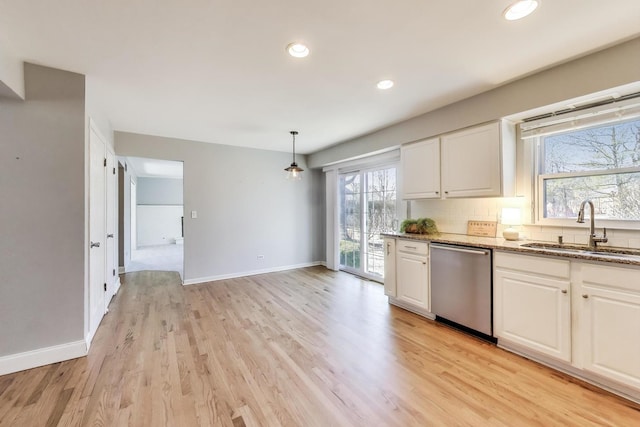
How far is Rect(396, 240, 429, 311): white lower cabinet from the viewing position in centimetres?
305

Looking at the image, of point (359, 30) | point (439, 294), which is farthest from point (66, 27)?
point (439, 294)

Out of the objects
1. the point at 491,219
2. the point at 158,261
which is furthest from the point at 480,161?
the point at 158,261

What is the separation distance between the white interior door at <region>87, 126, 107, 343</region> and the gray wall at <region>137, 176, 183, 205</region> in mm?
7263

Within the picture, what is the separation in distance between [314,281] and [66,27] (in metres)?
4.05

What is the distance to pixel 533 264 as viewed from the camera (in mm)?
2154

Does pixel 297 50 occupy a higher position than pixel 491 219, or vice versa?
pixel 297 50

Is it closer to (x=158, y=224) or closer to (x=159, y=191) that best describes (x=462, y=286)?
(x=158, y=224)

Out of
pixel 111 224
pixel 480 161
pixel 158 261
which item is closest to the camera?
pixel 480 161

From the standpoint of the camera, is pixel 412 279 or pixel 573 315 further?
pixel 412 279

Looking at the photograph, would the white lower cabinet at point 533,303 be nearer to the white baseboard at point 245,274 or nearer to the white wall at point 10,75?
the white baseboard at point 245,274

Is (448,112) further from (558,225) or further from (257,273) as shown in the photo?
(257,273)

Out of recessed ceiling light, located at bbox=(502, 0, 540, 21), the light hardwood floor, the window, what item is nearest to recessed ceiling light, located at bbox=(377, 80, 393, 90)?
recessed ceiling light, located at bbox=(502, 0, 540, 21)

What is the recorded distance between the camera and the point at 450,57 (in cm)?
210

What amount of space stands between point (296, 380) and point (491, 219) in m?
2.60
